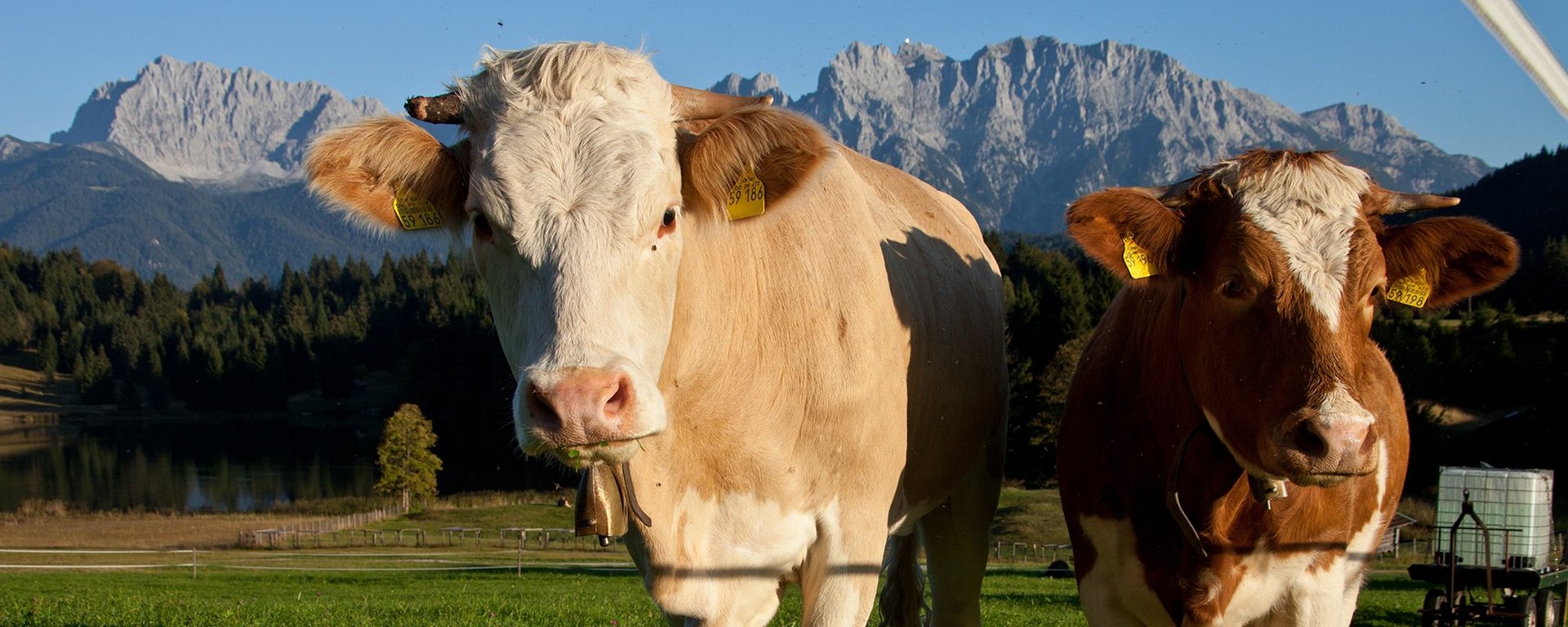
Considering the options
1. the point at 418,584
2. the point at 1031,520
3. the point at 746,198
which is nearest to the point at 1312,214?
the point at 746,198

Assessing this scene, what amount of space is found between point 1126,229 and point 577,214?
2.34 metres

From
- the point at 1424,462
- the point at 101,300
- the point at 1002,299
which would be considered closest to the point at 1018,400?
the point at 1424,462

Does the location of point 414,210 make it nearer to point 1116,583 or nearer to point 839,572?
point 839,572

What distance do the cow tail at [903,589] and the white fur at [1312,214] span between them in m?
3.10

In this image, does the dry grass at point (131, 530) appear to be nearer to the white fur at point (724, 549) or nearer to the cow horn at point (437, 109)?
the white fur at point (724, 549)

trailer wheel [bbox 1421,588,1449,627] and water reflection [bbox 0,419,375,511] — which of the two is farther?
water reflection [bbox 0,419,375,511]

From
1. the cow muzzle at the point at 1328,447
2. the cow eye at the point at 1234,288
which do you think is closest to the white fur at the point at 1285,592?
the cow muzzle at the point at 1328,447

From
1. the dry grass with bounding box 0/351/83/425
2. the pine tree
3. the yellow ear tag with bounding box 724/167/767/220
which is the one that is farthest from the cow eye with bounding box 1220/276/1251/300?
the dry grass with bounding box 0/351/83/425

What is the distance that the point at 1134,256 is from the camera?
16.0 feet

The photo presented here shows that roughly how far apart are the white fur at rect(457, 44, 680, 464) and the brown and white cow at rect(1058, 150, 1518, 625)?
1779 mm

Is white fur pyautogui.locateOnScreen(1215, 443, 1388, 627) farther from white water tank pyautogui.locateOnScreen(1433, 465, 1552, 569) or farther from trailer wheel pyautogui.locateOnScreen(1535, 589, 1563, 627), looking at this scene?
trailer wheel pyautogui.locateOnScreen(1535, 589, 1563, 627)

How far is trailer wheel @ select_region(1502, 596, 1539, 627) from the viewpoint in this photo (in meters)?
12.1

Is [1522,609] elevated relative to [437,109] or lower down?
lower down

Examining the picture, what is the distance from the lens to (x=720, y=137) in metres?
4.16
